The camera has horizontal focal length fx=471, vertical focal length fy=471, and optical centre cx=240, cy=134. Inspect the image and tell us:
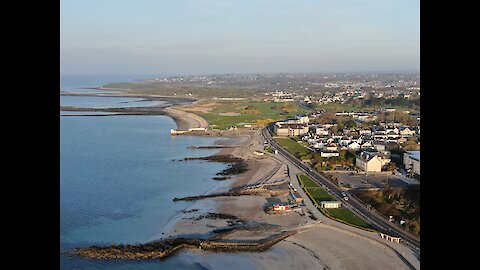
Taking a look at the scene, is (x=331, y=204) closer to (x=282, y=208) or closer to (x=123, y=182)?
(x=282, y=208)

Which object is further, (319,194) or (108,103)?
(108,103)

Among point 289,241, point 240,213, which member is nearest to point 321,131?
point 240,213

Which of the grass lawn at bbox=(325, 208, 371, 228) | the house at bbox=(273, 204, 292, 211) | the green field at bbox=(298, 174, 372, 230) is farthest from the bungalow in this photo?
the grass lawn at bbox=(325, 208, 371, 228)

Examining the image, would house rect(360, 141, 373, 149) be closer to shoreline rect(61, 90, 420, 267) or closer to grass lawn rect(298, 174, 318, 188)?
shoreline rect(61, 90, 420, 267)

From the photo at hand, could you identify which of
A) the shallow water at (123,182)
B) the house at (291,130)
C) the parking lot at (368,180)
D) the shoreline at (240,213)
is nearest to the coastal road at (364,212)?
the parking lot at (368,180)

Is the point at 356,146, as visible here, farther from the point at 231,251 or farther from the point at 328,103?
the point at 328,103

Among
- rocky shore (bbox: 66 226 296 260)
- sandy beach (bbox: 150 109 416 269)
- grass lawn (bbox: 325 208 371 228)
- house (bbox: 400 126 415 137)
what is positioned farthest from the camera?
house (bbox: 400 126 415 137)

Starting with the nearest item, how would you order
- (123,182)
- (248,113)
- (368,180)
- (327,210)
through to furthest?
(327,210) → (368,180) → (123,182) → (248,113)
